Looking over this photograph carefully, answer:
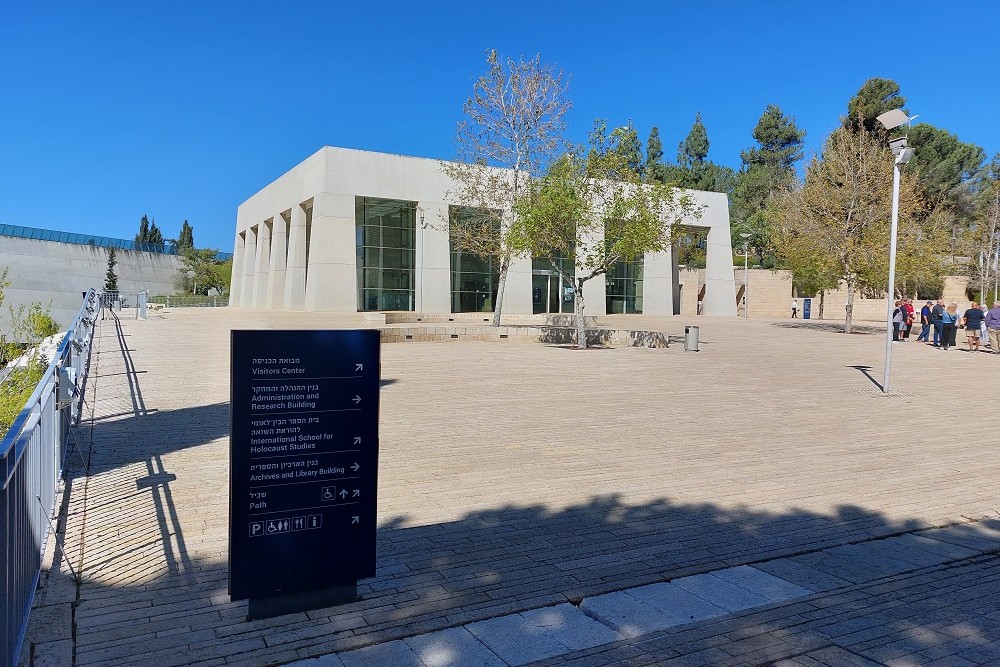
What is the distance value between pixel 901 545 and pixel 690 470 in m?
2.19

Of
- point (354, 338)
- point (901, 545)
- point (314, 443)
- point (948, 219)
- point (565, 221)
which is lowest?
point (901, 545)

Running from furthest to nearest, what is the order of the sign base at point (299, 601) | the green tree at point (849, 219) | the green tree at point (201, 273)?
the green tree at point (201, 273)
the green tree at point (849, 219)
the sign base at point (299, 601)

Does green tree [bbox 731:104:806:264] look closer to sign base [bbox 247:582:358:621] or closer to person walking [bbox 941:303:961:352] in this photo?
person walking [bbox 941:303:961:352]

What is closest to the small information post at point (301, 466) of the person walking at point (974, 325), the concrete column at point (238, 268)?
the person walking at point (974, 325)

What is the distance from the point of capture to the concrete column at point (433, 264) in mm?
40469

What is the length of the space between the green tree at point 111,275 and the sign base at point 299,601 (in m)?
84.0

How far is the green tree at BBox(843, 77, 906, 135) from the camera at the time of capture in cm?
4888

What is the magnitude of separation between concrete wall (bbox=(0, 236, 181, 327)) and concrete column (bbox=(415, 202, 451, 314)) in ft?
147

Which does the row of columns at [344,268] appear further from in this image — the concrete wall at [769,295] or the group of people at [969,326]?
the group of people at [969,326]

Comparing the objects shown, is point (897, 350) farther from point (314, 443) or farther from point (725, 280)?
point (725, 280)

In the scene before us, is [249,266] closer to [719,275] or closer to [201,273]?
[201,273]

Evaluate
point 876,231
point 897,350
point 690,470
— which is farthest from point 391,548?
point 876,231

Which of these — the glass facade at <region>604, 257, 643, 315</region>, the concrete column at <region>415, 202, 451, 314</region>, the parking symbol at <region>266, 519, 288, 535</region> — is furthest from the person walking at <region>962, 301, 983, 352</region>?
the glass facade at <region>604, 257, 643, 315</region>

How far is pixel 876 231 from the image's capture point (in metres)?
29.3
